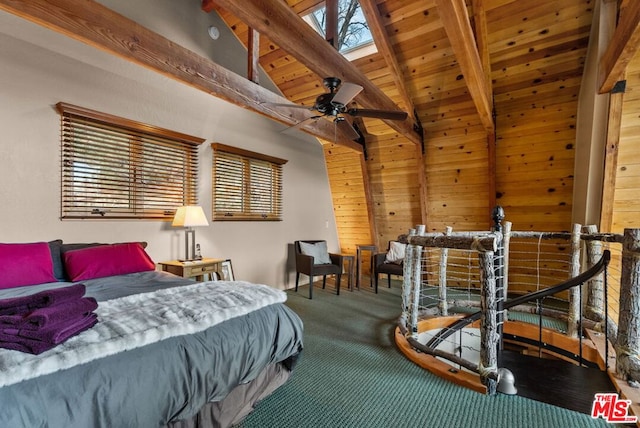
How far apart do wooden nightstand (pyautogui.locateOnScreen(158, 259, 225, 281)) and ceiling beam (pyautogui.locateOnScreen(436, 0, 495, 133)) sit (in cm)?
312

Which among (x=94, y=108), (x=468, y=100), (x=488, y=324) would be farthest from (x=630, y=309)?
(x=94, y=108)

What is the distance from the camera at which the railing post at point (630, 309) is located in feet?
5.69

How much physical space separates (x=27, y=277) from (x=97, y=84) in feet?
5.85

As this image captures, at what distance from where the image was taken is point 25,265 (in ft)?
7.03

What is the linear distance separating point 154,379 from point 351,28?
4.37m

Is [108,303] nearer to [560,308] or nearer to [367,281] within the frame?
[367,281]

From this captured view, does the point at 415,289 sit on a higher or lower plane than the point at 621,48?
lower

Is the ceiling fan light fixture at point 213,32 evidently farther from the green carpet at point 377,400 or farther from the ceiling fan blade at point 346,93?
the green carpet at point 377,400

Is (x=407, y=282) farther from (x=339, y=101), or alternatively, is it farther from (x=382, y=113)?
(x=339, y=101)

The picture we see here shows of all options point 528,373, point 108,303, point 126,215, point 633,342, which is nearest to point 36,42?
point 126,215

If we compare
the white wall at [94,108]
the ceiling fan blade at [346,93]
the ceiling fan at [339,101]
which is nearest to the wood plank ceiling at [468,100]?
the ceiling fan at [339,101]

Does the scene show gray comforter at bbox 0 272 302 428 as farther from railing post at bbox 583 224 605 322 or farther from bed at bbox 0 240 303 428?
railing post at bbox 583 224 605 322

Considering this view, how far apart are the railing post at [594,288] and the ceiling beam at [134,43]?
126 inches

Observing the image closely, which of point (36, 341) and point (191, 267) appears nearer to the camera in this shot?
point (36, 341)
